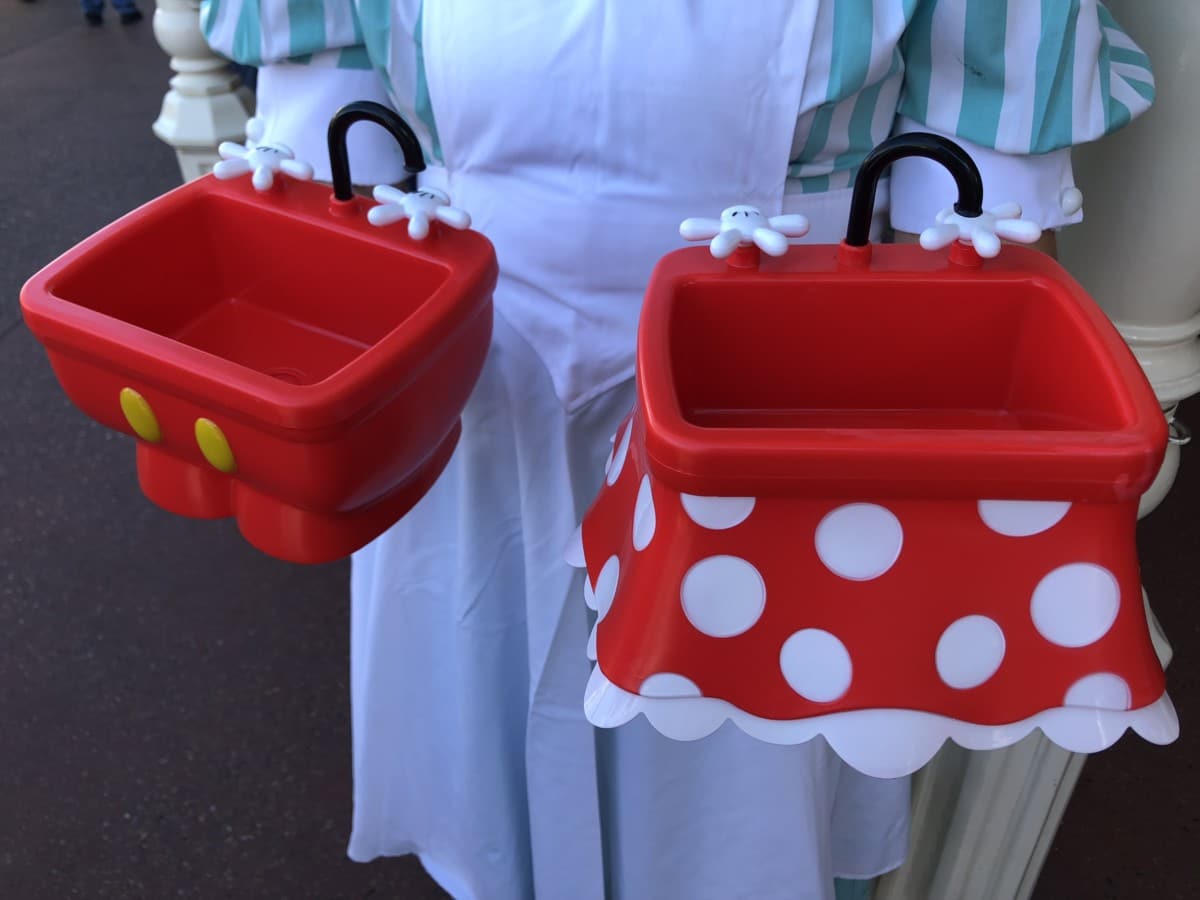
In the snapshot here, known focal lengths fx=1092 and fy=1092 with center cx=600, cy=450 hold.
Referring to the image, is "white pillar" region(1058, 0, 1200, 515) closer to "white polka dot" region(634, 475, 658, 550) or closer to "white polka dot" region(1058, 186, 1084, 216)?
"white polka dot" region(1058, 186, 1084, 216)

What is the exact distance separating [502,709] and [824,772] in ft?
0.77

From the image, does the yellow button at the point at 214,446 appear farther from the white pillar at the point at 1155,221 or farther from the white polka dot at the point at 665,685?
the white pillar at the point at 1155,221

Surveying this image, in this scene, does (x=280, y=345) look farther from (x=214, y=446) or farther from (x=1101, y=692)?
(x=1101, y=692)

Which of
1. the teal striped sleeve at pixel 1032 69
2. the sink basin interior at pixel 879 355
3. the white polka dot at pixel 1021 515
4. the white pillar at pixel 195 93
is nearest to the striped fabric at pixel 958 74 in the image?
the teal striped sleeve at pixel 1032 69

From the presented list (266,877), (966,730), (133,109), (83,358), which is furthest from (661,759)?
(133,109)

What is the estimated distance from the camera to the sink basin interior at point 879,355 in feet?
1.51

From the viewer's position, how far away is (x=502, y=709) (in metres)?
0.81

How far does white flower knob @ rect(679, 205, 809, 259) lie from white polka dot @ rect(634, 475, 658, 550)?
105 millimetres

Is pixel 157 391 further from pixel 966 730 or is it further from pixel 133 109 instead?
pixel 133 109

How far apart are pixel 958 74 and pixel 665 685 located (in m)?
0.32

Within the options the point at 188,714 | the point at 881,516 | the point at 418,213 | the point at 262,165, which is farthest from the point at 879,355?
the point at 188,714

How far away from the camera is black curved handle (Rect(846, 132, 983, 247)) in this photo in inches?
16.7

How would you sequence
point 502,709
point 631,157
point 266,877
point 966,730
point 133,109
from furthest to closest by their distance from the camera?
point 133,109, point 266,877, point 502,709, point 631,157, point 966,730

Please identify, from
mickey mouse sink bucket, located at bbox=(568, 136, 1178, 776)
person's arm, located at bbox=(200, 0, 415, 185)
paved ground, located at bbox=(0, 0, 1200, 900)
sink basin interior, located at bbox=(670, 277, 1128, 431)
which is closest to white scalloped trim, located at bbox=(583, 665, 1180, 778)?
mickey mouse sink bucket, located at bbox=(568, 136, 1178, 776)
